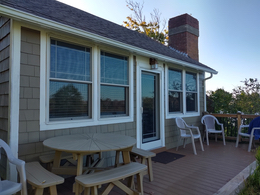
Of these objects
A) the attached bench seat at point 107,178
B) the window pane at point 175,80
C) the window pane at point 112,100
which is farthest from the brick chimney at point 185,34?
the attached bench seat at point 107,178

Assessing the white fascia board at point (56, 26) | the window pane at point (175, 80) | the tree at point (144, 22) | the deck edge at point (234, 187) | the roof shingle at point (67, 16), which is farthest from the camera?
the tree at point (144, 22)

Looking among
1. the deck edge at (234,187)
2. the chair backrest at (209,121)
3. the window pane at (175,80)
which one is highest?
the window pane at (175,80)

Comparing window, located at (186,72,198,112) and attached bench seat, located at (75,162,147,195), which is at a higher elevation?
window, located at (186,72,198,112)

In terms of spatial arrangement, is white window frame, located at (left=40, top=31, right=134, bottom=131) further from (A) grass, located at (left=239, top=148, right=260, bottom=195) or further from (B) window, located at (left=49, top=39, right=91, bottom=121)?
(A) grass, located at (left=239, top=148, right=260, bottom=195)

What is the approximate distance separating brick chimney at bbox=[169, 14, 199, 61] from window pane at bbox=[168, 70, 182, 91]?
2371mm

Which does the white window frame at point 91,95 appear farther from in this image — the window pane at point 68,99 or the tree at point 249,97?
the tree at point 249,97

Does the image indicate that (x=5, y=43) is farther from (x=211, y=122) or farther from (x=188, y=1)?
(x=188, y=1)

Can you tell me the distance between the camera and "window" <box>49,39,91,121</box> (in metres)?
2.87

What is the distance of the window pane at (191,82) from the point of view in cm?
582

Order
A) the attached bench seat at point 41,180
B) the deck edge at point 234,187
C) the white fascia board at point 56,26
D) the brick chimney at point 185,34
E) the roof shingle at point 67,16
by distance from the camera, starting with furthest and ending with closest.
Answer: the brick chimney at point 185,34 → the roof shingle at point 67,16 → the deck edge at point 234,187 → the white fascia board at point 56,26 → the attached bench seat at point 41,180

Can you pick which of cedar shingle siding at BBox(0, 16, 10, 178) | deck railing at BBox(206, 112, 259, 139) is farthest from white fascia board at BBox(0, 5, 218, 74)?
deck railing at BBox(206, 112, 259, 139)

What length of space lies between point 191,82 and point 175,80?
910 millimetres

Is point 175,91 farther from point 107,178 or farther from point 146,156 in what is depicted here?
point 107,178

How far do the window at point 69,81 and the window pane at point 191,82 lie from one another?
3562mm
